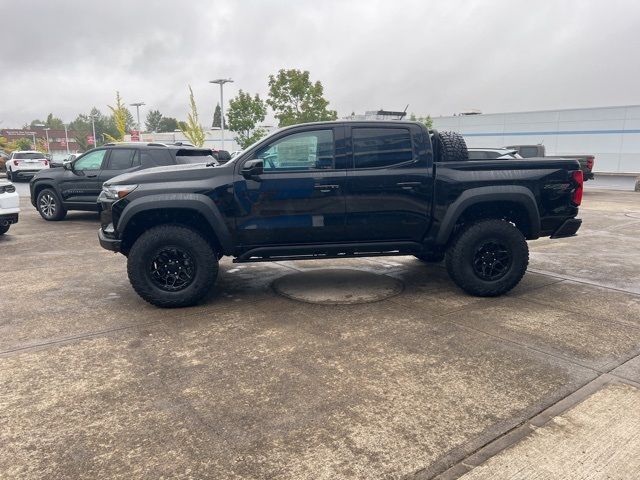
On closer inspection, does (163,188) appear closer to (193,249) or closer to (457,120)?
(193,249)

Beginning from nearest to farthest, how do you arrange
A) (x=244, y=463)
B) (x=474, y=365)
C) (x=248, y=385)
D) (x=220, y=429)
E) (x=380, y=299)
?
(x=244, y=463) < (x=220, y=429) < (x=248, y=385) < (x=474, y=365) < (x=380, y=299)

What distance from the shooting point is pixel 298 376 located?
11.4 ft

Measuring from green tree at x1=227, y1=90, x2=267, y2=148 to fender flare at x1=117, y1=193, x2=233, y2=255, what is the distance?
1150 inches

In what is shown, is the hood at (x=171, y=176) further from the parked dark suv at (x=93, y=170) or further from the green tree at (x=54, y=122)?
the green tree at (x=54, y=122)

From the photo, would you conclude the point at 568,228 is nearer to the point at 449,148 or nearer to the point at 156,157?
the point at 449,148

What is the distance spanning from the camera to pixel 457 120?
31.3m

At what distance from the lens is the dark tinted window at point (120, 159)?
1036 cm

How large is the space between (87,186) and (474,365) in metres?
9.79

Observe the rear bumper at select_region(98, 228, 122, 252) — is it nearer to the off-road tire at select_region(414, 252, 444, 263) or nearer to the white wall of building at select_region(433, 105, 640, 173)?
the off-road tire at select_region(414, 252, 444, 263)

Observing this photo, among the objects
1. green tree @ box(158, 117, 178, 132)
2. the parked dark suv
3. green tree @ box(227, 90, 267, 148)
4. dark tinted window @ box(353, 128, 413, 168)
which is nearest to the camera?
dark tinted window @ box(353, 128, 413, 168)

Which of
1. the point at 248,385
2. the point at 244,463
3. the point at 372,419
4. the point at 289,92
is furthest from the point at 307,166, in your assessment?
the point at 289,92

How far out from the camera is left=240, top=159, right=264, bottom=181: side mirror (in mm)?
4828

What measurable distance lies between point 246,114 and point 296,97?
423cm

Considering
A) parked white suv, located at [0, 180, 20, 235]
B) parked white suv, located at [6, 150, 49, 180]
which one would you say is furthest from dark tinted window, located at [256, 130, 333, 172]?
parked white suv, located at [6, 150, 49, 180]
